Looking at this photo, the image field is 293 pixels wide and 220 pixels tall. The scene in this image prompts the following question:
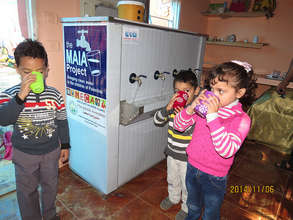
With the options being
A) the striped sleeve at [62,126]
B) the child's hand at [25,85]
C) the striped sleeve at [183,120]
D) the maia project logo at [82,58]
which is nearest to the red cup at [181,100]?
the striped sleeve at [183,120]

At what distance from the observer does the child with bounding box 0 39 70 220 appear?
114 cm

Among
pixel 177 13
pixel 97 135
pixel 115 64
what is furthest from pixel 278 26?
pixel 97 135

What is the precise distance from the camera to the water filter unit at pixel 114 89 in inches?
60.5

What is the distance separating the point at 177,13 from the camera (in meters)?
3.46

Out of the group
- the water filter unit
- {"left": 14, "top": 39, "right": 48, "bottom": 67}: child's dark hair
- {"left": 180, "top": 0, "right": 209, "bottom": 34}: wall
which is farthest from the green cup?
{"left": 180, "top": 0, "right": 209, "bottom": 34}: wall

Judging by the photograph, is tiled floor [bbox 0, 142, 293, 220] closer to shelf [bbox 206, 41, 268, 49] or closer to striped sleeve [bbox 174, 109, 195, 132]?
striped sleeve [bbox 174, 109, 195, 132]

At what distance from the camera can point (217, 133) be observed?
38.7 inches

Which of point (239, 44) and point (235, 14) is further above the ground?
point (235, 14)

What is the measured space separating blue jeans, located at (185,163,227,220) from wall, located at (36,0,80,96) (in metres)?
1.44

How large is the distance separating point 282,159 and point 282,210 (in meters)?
1.12

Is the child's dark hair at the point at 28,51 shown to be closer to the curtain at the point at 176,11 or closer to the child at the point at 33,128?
the child at the point at 33,128

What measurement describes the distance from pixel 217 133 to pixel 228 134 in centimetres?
7

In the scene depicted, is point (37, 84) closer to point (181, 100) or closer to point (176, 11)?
point (181, 100)
